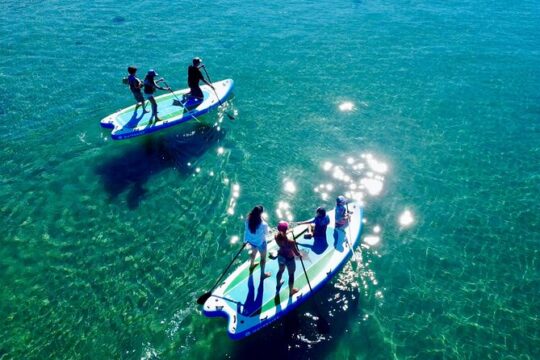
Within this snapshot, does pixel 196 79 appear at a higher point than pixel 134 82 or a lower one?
lower

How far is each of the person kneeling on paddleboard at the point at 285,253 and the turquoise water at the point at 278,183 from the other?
1.20 m

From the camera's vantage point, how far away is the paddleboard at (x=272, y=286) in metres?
11.6

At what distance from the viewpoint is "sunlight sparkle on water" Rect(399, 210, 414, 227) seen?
15688mm

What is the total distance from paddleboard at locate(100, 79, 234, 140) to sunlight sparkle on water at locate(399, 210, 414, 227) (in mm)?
10771

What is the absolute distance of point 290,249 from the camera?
11508mm

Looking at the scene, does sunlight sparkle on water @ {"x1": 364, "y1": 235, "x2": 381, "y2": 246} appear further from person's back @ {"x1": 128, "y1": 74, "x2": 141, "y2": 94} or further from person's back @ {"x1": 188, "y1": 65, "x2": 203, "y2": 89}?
person's back @ {"x1": 128, "y1": 74, "x2": 141, "y2": 94}

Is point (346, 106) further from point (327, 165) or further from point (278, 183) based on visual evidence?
point (278, 183)

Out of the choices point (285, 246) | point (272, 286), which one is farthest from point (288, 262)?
point (272, 286)

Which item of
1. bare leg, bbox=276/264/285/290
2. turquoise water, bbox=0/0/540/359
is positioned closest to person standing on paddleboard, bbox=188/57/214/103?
turquoise water, bbox=0/0/540/359

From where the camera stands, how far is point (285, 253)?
11.6 meters

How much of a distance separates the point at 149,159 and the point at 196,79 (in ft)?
15.7

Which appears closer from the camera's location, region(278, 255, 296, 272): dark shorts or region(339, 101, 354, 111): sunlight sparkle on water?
region(278, 255, 296, 272): dark shorts

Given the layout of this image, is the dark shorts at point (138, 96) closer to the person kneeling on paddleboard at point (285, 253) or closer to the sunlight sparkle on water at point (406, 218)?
the person kneeling on paddleboard at point (285, 253)

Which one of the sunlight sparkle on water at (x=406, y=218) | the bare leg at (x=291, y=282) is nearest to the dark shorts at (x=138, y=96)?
the bare leg at (x=291, y=282)
